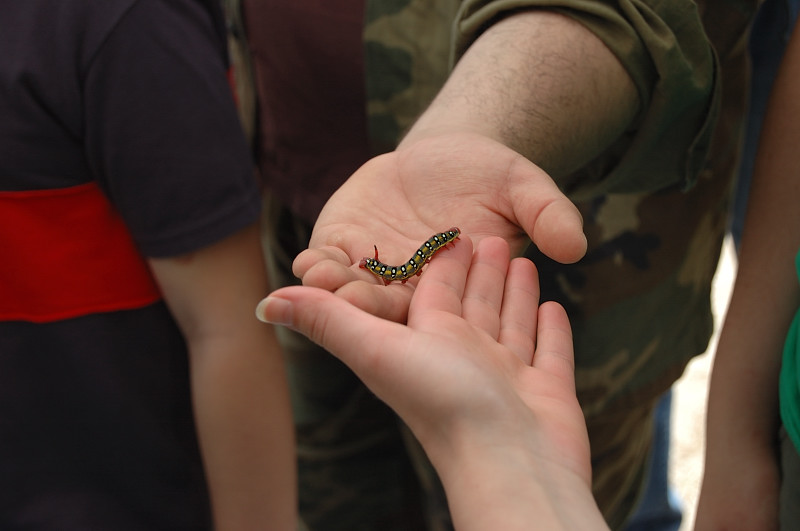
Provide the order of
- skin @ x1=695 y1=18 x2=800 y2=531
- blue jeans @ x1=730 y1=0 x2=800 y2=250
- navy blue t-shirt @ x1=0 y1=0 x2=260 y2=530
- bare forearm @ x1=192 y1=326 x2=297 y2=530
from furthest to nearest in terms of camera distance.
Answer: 1. blue jeans @ x1=730 y1=0 x2=800 y2=250
2. bare forearm @ x1=192 y1=326 x2=297 y2=530
3. skin @ x1=695 y1=18 x2=800 y2=531
4. navy blue t-shirt @ x1=0 y1=0 x2=260 y2=530

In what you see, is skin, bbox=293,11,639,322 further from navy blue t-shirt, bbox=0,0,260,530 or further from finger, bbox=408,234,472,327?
navy blue t-shirt, bbox=0,0,260,530

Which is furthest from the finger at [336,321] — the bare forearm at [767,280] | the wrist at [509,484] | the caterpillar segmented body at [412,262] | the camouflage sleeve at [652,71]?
the bare forearm at [767,280]

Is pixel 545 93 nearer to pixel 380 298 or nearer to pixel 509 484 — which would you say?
pixel 380 298

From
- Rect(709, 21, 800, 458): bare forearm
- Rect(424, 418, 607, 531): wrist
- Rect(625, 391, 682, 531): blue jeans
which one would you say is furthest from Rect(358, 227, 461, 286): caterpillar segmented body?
Rect(625, 391, 682, 531): blue jeans

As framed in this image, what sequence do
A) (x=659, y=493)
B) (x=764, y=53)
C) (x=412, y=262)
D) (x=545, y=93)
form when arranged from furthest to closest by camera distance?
1. (x=659, y=493)
2. (x=764, y=53)
3. (x=545, y=93)
4. (x=412, y=262)

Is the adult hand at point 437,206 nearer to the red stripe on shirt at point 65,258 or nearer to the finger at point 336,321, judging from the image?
the finger at point 336,321

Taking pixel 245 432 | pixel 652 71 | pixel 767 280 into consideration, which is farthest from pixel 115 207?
pixel 767 280

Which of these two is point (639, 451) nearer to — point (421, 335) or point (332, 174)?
point (332, 174)
